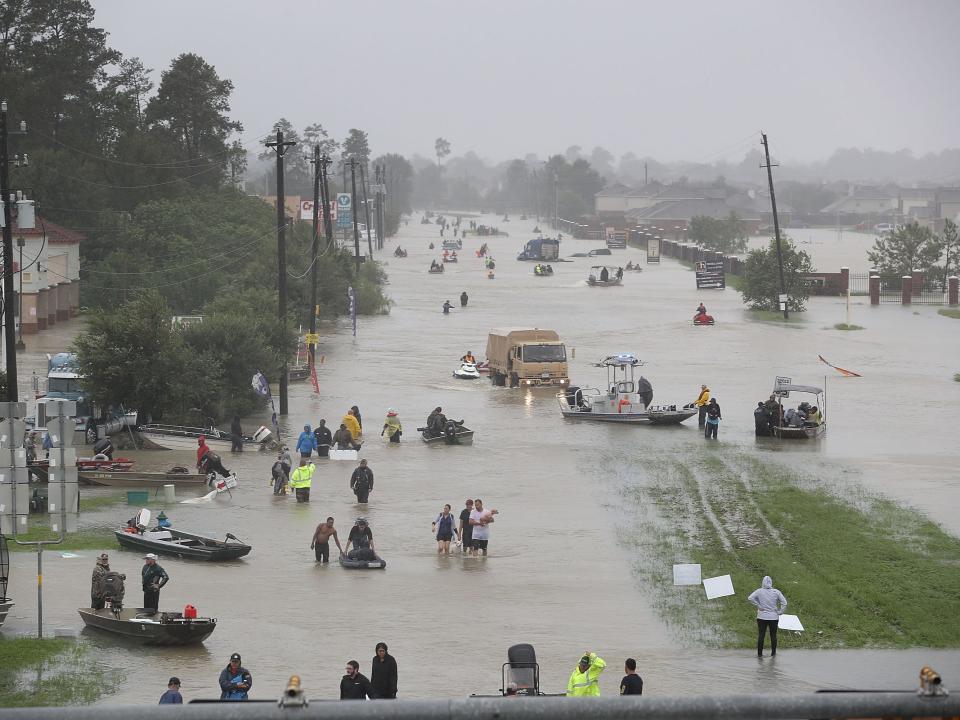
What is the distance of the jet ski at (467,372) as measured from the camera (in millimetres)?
52938

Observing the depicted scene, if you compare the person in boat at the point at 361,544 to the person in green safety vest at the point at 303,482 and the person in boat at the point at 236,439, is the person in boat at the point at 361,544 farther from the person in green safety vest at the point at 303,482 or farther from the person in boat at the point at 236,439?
the person in boat at the point at 236,439

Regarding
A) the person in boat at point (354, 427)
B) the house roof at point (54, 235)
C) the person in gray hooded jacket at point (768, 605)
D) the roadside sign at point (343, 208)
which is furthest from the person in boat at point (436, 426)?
the roadside sign at point (343, 208)

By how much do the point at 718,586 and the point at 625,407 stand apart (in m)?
19.6

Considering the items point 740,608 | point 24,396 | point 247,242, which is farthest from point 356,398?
point 247,242

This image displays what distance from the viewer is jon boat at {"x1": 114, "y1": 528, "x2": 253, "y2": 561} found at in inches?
950

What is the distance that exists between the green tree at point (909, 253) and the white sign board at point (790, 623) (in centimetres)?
7382

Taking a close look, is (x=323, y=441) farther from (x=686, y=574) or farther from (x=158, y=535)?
(x=686, y=574)

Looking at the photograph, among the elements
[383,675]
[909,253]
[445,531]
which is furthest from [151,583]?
[909,253]

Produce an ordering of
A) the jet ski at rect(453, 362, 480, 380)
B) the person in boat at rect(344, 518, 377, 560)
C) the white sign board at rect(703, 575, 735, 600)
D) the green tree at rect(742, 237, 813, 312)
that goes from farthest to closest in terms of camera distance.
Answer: the green tree at rect(742, 237, 813, 312) < the jet ski at rect(453, 362, 480, 380) < the person in boat at rect(344, 518, 377, 560) < the white sign board at rect(703, 575, 735, 600)

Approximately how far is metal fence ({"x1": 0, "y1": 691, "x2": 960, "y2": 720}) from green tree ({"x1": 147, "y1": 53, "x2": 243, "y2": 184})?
95.4 metres

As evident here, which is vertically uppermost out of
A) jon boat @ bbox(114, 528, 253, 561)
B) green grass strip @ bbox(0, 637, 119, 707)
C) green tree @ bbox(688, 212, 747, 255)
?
green tree @ bbox(688, 212, 747, 255)

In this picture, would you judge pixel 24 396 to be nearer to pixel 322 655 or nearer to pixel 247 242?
pixel 322 655

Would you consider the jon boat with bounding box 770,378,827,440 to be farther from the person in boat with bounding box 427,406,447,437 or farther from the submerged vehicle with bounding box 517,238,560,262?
the submerged vehicle with bounding box 517,238,560,262

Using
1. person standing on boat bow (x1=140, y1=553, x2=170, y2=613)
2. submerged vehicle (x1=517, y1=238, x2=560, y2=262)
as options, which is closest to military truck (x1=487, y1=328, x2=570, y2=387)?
person standing on boat bow (x1=140, y1=553, x2=170, y2=613)
